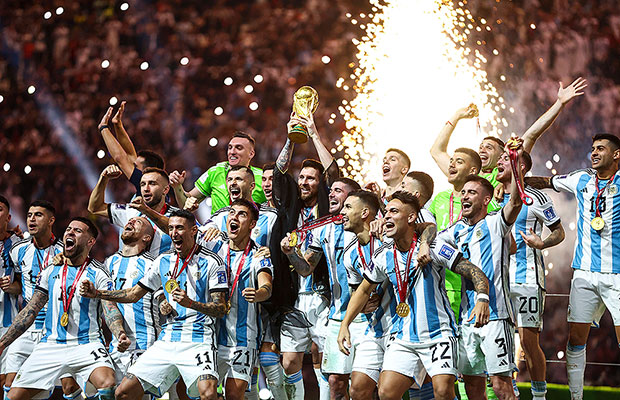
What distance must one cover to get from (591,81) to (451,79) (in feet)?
4.23

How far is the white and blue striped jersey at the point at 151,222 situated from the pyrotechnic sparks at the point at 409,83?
8.59ft

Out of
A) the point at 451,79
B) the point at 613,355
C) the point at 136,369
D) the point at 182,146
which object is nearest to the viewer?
the point at 136,369

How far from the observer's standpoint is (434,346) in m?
4.38

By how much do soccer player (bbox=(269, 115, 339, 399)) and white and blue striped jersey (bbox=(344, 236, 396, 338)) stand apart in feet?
1.80

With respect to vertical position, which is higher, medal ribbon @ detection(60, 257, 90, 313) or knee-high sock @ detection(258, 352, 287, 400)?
medal ribbon @ detection(60, 257, 90, 313)

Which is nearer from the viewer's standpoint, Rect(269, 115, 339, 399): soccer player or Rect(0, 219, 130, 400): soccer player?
Rect(0, 219, 130, 400): soccer player

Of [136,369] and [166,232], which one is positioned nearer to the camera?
[136,369]

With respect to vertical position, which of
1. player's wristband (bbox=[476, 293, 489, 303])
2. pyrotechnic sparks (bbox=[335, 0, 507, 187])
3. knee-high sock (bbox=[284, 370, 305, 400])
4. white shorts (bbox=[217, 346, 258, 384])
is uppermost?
pyrotechnic sparks (bbox=[335, 0, 507, 187])

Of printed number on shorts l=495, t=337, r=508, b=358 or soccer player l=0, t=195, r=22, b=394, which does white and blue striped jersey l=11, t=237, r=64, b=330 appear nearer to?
soccer player l=0, t=195, r=22, b=394

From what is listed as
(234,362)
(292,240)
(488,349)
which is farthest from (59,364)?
(488,349)

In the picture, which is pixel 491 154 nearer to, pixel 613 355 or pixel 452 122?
pixel 452 122

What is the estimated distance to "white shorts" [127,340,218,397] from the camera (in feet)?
15.8

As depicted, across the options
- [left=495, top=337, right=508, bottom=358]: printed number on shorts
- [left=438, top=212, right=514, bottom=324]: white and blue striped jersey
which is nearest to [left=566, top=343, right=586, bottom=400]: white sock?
[left=438, top=212, right=514, bottom=324]: white and blue striped jersey

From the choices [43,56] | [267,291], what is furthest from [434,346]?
[43,56]
